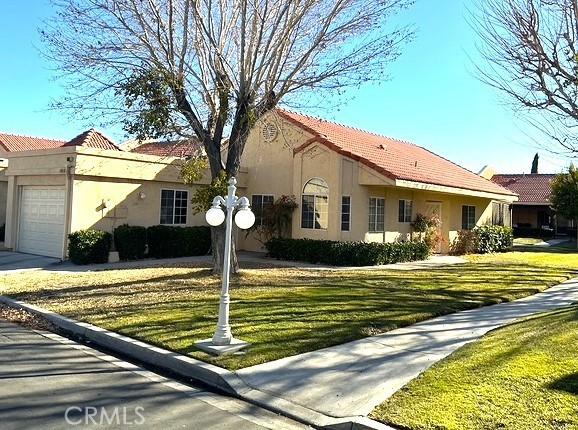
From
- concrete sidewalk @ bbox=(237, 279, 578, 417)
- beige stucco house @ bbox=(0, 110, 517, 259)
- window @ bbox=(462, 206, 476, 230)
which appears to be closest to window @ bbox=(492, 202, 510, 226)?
window @ bbox=(462, 206, 476, 230)

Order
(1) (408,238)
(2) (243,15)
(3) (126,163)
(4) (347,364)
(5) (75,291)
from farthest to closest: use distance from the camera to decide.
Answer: (1) (408,238)
(3) (126,163)
(2) (243,15)
(5) (75,291)
(4) (347,364)

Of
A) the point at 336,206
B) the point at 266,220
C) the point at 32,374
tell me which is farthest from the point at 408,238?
the point at 32,374

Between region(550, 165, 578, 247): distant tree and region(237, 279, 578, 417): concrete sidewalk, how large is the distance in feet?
79.6

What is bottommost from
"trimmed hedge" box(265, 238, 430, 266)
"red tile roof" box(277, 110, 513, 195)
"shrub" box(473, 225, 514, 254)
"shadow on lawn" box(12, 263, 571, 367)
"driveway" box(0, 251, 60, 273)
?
"shadow on lawn" box(12, 263, 571, 367)

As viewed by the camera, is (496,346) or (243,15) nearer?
(496,346)

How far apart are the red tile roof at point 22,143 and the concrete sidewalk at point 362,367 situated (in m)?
25.5

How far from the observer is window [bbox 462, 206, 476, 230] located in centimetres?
2520

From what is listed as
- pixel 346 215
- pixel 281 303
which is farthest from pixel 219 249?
pixel 346 215

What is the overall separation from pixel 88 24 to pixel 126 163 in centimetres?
609

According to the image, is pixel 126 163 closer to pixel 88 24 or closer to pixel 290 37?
pixel 88 24

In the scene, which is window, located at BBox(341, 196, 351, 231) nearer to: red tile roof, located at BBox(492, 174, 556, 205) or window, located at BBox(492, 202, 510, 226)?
window, located at BBox(492, 202, 510, 226)

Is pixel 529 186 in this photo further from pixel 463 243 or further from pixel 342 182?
pixel 342 182

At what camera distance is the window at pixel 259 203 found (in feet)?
66.8

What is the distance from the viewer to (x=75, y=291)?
11.3 metres
